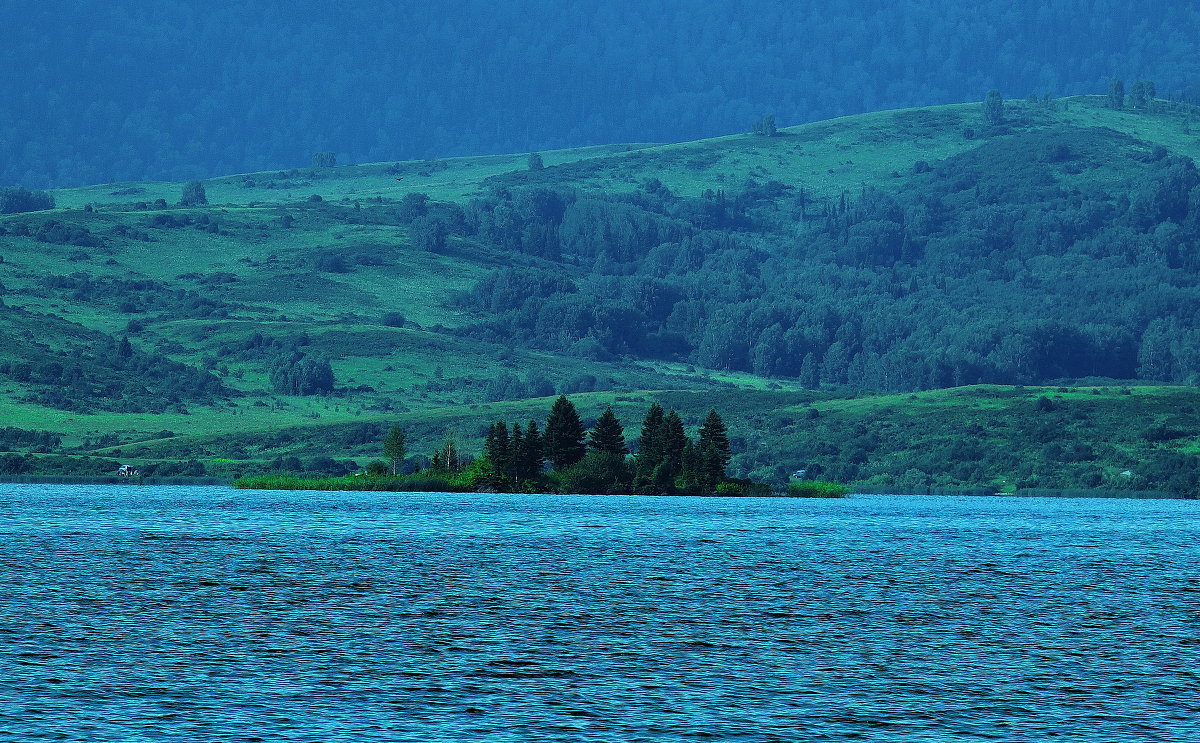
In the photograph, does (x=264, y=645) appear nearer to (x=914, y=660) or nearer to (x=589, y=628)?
(x=589, y=628)

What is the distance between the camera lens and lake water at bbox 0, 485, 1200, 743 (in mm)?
57000

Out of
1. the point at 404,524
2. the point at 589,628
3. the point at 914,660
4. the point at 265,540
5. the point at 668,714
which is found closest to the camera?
the point at 668,714

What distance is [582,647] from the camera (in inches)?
3014

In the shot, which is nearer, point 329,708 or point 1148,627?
point 329,708

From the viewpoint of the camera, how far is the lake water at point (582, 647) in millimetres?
57000

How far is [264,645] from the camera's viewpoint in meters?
75.2

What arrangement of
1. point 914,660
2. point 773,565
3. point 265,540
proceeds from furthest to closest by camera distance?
1. point 265,540
2. point 773,565
3. point 914,660

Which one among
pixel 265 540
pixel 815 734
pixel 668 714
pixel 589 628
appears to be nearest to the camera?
pixel 815 734

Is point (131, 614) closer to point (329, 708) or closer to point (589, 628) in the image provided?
point (589, 628)

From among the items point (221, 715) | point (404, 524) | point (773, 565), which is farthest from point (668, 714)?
point (404, 524)

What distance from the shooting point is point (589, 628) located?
8412 centimetres

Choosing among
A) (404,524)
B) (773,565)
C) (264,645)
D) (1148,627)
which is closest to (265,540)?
(404,524)

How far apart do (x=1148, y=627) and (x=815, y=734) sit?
41170mm

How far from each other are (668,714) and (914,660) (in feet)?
64.3
